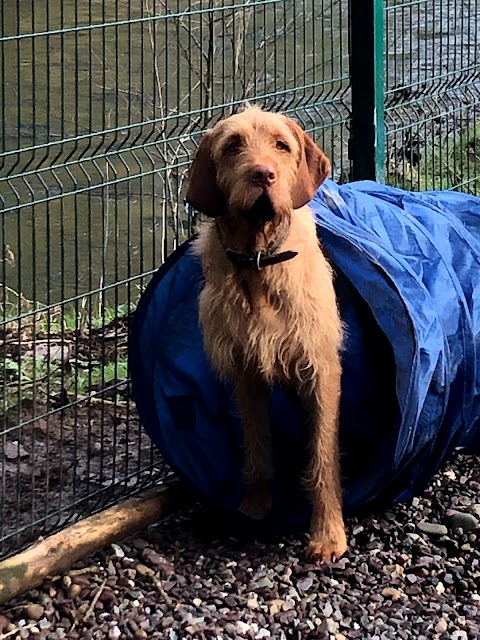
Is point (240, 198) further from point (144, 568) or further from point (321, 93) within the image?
point (321, 93)

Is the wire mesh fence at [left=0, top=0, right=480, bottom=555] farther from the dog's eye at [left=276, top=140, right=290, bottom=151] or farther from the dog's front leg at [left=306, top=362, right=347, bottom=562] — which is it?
the dog's front leg at [left=306, top=362, right=347, bottom=562]

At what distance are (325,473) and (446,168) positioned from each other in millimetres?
4227

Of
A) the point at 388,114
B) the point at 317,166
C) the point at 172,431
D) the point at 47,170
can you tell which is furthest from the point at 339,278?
the point at 388,114

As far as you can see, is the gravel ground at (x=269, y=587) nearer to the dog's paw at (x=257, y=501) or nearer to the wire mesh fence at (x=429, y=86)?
the dog's paw at (x=257, y=501)

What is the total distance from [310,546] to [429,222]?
5.40 ft

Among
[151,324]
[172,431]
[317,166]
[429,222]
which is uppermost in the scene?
[317,166]

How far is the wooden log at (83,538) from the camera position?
419 centimetres

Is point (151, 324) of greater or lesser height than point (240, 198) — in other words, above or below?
below

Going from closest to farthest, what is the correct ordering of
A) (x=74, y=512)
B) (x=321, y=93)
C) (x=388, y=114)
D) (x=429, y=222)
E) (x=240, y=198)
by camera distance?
1. (x=240, y=198)
2. (x=74, y=512)
3. (x=429, y=222)
4. (x=321, y=93)
5. (x=388, y=114)

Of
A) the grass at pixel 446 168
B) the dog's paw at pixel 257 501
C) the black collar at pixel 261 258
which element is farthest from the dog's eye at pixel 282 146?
the grass at pixel 446 168

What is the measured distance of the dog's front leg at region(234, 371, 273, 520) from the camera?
15.3 feet

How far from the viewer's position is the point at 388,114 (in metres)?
6.72

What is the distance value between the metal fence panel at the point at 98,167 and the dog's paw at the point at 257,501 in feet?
1.89

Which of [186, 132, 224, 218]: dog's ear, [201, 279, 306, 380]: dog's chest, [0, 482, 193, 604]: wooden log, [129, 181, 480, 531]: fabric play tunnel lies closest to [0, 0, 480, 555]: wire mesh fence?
[0, 482, 193, 604]: wooden log
